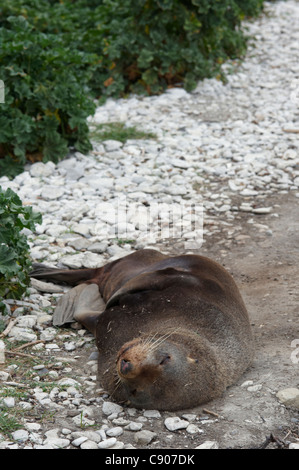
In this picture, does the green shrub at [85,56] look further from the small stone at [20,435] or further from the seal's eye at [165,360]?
the small stone at [20,435]

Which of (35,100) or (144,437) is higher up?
(35,100)

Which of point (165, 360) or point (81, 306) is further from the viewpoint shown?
point (81, 306)

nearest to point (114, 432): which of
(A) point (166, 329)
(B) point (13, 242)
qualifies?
(A) point (166, 329)

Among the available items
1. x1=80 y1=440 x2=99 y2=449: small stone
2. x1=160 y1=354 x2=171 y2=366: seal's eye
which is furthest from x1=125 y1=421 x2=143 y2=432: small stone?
x1=160 y1=354 x2=171 y2=366: seal's eye

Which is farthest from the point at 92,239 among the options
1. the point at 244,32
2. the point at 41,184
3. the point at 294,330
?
the point at 244,32

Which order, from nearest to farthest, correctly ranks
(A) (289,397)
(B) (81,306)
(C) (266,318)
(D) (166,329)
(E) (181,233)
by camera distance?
(A) (289,397) < (D) (166,329) < (C) (266,318) < (B) (81,306) < (E) (181,233)

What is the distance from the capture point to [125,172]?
→ 809 cm

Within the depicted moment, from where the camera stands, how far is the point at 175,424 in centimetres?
411

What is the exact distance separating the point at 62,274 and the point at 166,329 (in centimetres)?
171

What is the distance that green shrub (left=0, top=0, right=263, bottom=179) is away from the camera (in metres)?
7.67

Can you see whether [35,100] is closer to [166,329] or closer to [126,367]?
[166,329]

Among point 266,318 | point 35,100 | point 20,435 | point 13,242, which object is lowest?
point 266,318

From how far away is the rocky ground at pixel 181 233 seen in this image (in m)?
4.16

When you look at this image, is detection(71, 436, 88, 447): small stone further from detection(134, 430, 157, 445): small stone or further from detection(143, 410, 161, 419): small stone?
detection(143, 410, 161, 419): small stone
